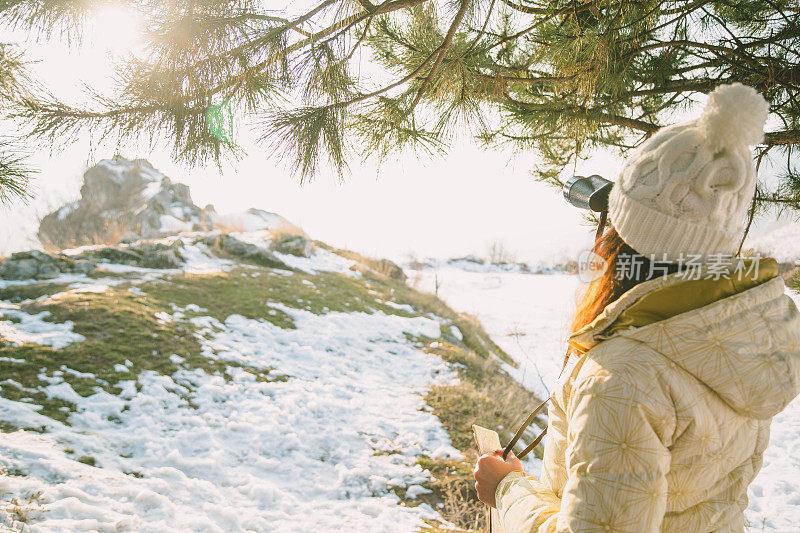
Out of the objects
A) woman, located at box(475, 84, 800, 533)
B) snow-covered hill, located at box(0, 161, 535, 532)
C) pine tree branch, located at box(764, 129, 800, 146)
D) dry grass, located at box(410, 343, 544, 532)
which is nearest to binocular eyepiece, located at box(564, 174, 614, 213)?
woman, located at box(475, 84, 800, 533)

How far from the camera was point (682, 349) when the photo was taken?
82 centimetres

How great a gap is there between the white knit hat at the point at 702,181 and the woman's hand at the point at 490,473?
73 cm

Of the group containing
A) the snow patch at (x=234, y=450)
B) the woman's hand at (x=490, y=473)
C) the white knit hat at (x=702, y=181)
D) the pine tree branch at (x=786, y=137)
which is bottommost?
the snow patch at (x=234, y=450)

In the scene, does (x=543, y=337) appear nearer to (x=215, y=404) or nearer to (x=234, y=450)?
Result: (x=215, y=404)

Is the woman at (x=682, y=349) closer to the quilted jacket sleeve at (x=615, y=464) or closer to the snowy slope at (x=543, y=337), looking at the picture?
the quilted jacket sleeve at (x=615, y=464)

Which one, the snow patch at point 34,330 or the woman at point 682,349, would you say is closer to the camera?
the woman at point 682,349

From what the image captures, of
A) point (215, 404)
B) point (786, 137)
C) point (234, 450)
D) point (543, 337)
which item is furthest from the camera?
point (543, 337)

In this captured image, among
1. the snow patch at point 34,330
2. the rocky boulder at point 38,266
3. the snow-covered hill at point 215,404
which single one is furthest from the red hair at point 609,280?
the rocky boulder at point 38,266

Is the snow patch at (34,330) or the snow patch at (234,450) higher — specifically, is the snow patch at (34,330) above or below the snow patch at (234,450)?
above

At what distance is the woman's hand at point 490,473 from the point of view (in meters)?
1.19

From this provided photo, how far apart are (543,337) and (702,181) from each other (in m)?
8.59

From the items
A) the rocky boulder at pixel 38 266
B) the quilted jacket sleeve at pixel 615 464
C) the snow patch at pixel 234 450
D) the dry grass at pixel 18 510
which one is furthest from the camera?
the rocky boulder at pixel 38 266

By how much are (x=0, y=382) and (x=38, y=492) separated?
1359 millimetres

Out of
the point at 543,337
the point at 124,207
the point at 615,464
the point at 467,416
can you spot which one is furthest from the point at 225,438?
the point at 124,207
